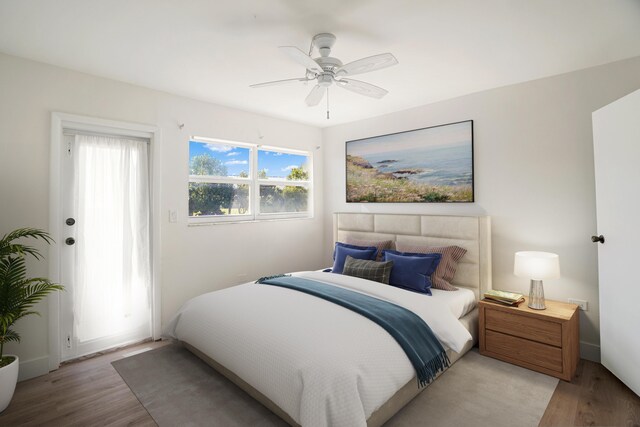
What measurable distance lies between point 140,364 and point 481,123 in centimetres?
394

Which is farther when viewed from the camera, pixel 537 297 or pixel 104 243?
pixel 104 243

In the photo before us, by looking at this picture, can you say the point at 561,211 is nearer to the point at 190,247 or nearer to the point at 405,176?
the point at 405,176

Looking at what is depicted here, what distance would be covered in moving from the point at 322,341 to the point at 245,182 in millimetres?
2658

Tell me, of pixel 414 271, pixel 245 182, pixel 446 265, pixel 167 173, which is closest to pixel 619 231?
pixel 446 265

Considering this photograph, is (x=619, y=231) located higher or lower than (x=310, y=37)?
lower

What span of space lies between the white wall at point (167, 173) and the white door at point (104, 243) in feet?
0.61

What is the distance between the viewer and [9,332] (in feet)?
7.47

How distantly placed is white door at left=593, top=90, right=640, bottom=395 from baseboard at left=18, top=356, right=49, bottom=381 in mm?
4343

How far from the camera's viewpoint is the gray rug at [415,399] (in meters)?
1.96

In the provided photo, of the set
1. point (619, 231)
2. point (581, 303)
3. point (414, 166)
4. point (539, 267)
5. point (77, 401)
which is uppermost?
point (414, 166)

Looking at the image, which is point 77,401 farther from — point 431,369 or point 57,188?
point 431,369

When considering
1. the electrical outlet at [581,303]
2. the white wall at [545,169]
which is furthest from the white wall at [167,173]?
the electrical outlet at [581,303]

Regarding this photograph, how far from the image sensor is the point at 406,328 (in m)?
2.11

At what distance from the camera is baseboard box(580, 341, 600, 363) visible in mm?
2652
